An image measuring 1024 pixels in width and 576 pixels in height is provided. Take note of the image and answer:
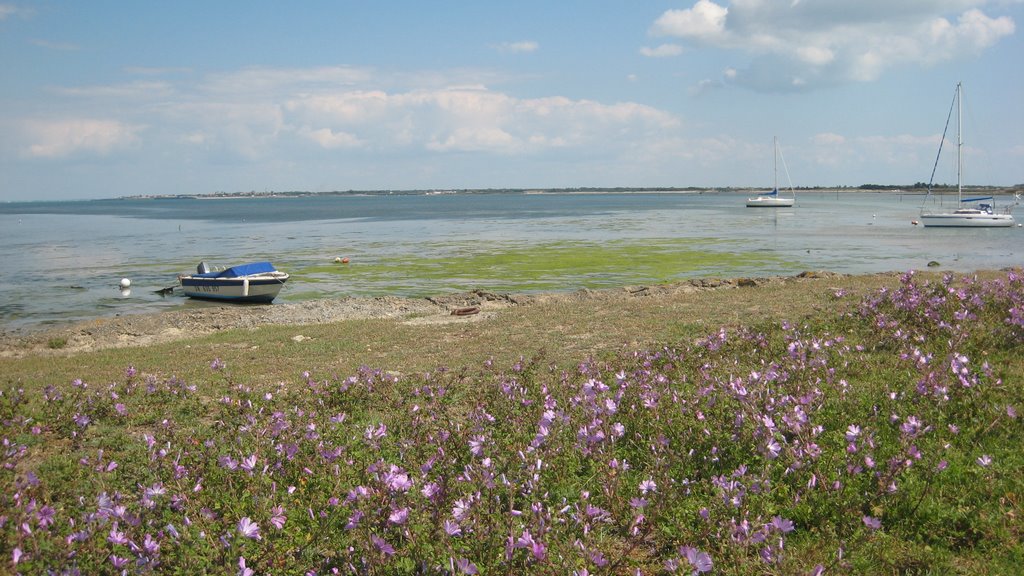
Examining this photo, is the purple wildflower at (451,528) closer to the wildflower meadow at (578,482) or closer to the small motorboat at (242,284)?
the wildflower meadow at (578,482)

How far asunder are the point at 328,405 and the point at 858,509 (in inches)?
219

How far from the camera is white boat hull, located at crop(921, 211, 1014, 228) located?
55.9 metres

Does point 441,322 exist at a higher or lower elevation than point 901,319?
lower

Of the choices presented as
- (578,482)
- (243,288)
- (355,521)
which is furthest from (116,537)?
(243,288)

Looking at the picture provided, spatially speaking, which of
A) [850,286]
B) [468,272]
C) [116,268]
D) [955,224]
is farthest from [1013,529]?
[955,224]

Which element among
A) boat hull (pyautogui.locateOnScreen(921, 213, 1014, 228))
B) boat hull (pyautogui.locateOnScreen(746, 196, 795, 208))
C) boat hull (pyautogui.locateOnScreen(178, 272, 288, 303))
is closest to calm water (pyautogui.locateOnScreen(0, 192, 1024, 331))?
boat hull (pyautogui.locateOnScreen(178, 272, 288, 303))

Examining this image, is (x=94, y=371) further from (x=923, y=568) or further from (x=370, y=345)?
(x=923, y=568)

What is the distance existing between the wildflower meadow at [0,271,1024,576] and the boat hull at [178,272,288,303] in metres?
17.5

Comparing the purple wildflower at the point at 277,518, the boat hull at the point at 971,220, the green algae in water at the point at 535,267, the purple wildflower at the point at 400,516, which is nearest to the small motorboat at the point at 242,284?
the green algae in water at the point at 535,267

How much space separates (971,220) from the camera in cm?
5616

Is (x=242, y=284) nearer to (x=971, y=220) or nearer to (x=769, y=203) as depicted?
(x=971, y=220)

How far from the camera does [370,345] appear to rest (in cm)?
1346

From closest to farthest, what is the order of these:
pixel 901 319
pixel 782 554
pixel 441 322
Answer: pixel 782 554
pixel 901 319
pixel 441 322

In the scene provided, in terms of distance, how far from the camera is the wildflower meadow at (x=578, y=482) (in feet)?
11.7
